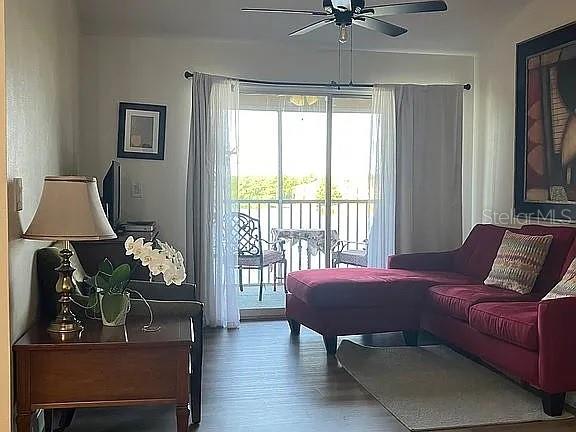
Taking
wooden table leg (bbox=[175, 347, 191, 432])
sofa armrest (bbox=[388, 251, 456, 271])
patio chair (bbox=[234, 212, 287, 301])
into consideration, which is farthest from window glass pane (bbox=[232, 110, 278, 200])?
wooden table leg (bbox=[175, 347, 191, 432])

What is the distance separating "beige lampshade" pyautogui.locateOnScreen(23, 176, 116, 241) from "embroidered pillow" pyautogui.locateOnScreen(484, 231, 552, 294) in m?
3.07

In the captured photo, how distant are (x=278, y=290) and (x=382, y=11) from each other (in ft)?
11.3

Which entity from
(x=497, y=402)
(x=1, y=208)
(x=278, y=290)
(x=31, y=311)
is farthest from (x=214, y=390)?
(x=278, y=290)

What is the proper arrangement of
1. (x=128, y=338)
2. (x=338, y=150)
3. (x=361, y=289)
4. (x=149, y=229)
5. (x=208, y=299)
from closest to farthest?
(x=128, y=338) → (x=361, y=289) → (x=149, y=229) → (x=208, y=299) → (x=338, y=150)

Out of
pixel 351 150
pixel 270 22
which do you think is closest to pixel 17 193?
pixel 270 22

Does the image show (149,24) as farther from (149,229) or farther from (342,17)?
(342,17)

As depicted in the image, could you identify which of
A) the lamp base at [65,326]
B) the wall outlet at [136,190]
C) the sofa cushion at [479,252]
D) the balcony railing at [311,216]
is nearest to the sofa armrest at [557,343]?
the sofa cushion at [479,252]

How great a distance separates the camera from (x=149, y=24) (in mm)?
5527

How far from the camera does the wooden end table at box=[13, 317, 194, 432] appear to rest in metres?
2.67

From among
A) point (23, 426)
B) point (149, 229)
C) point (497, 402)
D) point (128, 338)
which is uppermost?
point (149, 229)

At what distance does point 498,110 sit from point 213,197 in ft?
8.55

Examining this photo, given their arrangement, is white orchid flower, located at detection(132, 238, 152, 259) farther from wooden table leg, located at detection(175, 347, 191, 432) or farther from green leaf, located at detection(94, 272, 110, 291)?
wooden table leg, located at detection(175, 347, 191, 432)

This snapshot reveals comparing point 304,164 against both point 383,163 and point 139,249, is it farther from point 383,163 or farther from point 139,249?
point 139,249

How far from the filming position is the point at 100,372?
2734 mm
